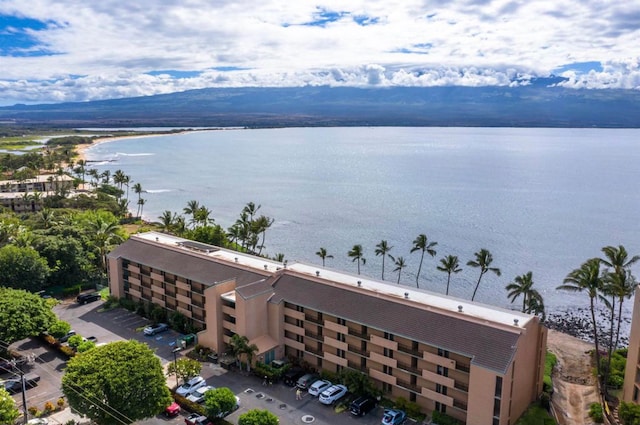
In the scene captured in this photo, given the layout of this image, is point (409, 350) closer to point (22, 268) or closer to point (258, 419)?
point (258, 419)

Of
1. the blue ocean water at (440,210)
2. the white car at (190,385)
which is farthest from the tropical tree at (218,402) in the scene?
the blue ocean water at (440,210)

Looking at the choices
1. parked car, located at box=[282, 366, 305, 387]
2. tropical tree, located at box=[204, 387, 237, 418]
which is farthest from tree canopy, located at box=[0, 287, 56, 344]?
parked car, located at box=[282, 366, 305, 387]

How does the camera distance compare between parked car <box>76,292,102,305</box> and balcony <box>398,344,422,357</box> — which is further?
parked car <box>76,292,102,305</box>

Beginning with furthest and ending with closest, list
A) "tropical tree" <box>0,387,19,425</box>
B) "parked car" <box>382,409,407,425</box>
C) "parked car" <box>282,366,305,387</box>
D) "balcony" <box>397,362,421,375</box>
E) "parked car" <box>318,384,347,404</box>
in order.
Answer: "parked car" <box>282,366,305,387</box> < "parked car" <box>318,384,347,404</box> < "balcony" <box>397,362,421,375</box> < "parked car" <box>382,409,407,425</box> < "tropical tree" <box>0,387,19,425</box>

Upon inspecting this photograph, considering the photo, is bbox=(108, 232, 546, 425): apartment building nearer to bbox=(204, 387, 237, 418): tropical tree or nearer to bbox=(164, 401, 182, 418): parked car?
bbox=(204, 387, 237, 418): tropical tree

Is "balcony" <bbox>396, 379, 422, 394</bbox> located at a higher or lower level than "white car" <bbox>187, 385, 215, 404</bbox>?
higher

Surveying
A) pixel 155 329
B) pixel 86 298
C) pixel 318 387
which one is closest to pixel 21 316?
pixel 155 329

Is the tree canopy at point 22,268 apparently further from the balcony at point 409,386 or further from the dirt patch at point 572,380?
the dirt patch at point 572,380
